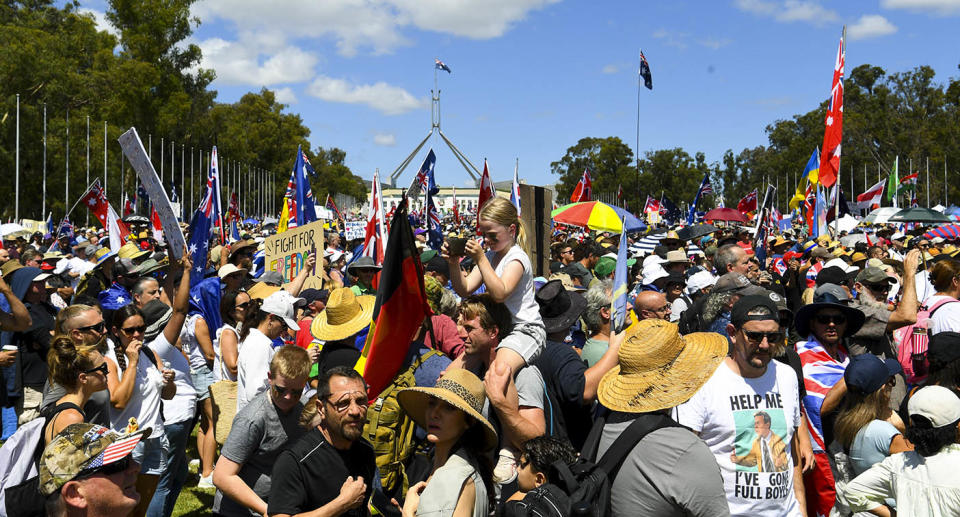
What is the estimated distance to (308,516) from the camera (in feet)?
11.8

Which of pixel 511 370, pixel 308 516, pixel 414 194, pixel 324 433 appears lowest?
pixel 308 516

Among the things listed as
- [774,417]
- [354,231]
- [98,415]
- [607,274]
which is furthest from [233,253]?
[354,231]

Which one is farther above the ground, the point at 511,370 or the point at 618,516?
the point at 511,370

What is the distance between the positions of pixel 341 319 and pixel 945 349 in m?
3.45

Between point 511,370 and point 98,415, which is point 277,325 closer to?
point 98,415

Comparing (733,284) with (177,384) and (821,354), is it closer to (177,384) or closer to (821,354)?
(821,354)

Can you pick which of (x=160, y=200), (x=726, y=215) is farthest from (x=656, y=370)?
(x=726, y=215)

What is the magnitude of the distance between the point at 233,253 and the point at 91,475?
22.7 ft

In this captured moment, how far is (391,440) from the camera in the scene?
14.5 feet

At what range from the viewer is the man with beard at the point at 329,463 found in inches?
143

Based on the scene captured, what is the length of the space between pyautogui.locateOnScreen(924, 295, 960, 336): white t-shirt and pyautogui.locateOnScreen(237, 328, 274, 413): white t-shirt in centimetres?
451

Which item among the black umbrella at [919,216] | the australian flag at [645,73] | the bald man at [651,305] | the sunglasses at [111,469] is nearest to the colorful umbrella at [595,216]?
the bald man at [651,305]

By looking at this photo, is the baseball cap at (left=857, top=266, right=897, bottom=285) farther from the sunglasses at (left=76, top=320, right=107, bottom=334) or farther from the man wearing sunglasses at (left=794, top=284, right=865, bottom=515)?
the sunglasses at (left=76, top=320, right=107, bottom=334)

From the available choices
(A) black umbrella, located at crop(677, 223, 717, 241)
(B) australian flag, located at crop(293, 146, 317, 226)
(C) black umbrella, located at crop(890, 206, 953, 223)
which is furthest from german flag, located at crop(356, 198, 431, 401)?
(C) black umbrella, located at crop(890, 206, 953, 223)
